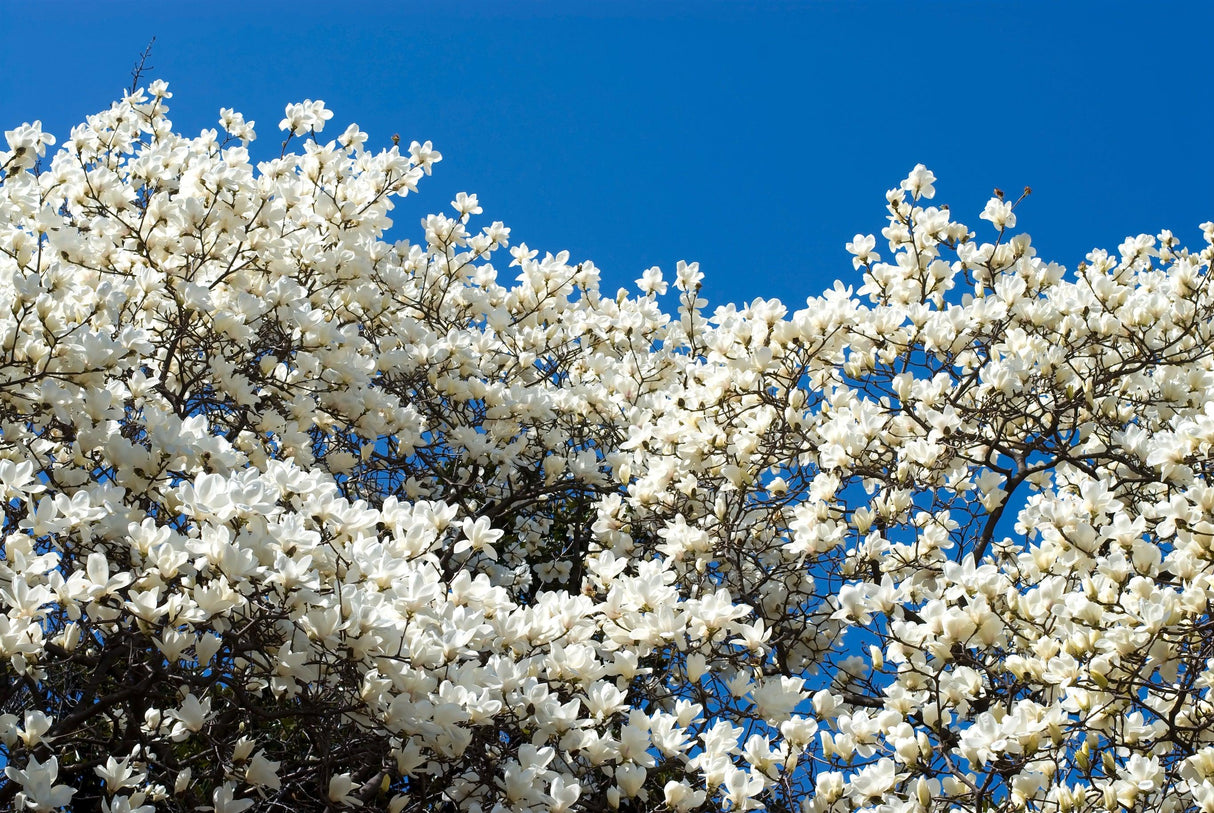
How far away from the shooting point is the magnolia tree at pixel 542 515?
10.0ft

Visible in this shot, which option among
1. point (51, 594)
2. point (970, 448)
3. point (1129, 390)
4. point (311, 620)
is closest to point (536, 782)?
point (311, 620)

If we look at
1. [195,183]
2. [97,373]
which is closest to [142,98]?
[195,183]

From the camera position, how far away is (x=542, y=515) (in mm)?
6586

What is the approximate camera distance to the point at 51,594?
2799 millimetres

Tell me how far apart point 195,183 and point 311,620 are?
8.35 ft

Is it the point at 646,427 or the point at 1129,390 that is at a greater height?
the point at 1129,390

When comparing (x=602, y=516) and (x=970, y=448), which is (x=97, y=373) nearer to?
(x=602, y=516)

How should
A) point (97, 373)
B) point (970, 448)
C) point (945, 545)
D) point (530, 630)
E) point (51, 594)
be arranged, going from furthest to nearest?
point (970, 448) < point (945, 545) < point (97, 373) < point (530, 630) < point (51, 594)

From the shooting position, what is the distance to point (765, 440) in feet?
16.4

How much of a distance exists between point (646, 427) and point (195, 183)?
2271 mm

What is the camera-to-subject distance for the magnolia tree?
120 inches

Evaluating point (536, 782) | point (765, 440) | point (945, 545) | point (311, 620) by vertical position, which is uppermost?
point (765, 440)

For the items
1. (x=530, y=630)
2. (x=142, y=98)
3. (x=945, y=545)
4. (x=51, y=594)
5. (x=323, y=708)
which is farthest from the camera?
(x=142, y=98)

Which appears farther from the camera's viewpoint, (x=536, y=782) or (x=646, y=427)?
(x=646, y=427)
